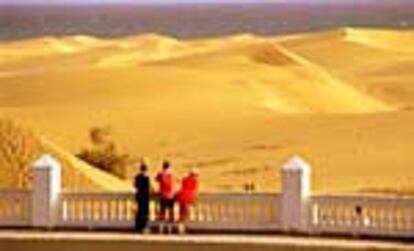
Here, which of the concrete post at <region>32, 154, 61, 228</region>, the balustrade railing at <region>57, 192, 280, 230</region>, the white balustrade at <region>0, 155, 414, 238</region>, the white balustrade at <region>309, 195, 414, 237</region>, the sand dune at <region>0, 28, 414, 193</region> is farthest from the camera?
the sand dune at <region>0, 28, 414, 193</region>

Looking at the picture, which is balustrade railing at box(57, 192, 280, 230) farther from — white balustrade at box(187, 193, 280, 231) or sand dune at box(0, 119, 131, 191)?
sand dune at box(0, 119, 131, 191)

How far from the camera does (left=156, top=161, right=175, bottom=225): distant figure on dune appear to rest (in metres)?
20.0

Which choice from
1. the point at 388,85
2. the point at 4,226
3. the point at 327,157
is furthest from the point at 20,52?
the point at 4,226

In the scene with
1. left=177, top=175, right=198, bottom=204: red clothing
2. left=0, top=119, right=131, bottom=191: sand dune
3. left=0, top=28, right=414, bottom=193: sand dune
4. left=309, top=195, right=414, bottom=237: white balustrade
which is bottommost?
left=309, top=195, right=414, bottom=237: white balustrade

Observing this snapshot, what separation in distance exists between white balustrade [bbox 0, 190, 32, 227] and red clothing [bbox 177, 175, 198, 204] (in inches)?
78.7

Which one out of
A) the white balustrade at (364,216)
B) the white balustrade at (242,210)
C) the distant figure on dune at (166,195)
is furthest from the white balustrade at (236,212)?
the white balustrade at (364,216)

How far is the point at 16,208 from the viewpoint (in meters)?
20.6

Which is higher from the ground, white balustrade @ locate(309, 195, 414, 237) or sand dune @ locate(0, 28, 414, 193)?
sand dune @ locate(0, 28, 414, 193)

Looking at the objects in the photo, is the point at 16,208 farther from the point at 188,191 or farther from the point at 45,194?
the point at 188,191

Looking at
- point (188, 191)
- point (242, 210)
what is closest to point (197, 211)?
point (188, 191)

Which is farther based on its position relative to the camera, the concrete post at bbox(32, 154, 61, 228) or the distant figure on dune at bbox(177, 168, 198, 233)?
the concrete post at bbox(32, 154, 61, 228)

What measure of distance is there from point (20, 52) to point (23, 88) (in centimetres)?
4037

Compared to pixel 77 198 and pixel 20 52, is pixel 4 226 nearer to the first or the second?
pixel 77 198

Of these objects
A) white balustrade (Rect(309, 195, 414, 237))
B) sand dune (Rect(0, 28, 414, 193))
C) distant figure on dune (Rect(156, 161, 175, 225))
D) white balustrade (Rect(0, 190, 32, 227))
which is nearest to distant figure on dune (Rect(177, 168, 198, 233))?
distant figure on dune (Rect(156, 161, 175, 225))
